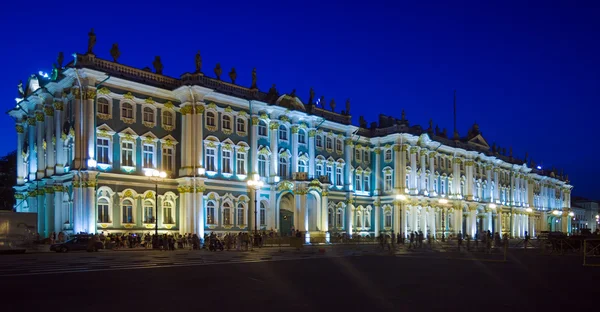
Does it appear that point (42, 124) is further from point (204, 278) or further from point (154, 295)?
point (154, 295)

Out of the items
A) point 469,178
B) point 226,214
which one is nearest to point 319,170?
point 226,214

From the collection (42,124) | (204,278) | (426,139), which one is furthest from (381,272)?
(426,139)

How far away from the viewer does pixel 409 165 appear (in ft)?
250

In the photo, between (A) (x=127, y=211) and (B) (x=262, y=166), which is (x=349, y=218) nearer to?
(B) (x=262, y=166)

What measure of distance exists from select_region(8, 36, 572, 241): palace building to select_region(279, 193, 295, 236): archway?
124 mm

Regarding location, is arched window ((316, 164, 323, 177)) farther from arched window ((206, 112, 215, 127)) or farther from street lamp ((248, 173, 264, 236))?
arched window ((206, 112, 215, 127))

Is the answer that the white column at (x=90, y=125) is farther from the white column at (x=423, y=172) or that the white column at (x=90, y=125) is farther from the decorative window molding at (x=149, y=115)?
the white column at (x=423, y=172)

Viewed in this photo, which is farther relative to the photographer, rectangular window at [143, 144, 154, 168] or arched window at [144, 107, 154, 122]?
arched window at [144, 107, 154, 122]

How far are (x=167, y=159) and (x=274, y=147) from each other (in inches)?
469

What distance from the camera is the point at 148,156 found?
4997cm

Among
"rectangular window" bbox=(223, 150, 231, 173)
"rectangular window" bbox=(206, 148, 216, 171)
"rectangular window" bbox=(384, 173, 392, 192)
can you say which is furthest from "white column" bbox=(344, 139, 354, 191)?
"rectangular window" bbox=(206, 148, 216, 171)

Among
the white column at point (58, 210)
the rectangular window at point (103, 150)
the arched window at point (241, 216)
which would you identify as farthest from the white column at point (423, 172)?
the white column at point (58, 210)

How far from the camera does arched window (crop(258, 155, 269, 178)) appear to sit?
5791 cm

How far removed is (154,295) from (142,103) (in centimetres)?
3677
